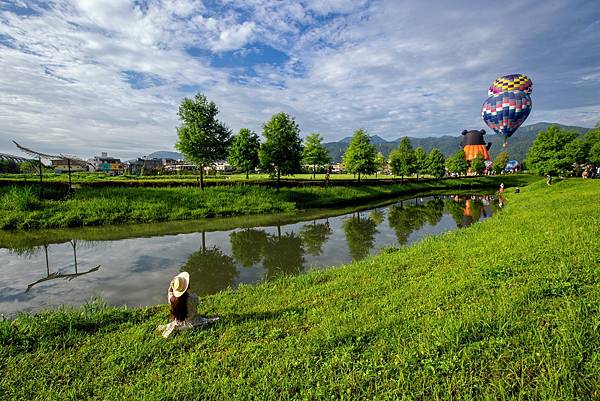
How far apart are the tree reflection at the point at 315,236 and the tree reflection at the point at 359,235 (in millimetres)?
1463

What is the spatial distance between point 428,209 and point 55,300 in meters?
32.1

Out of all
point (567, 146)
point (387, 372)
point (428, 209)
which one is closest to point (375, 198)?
point (428, 209)

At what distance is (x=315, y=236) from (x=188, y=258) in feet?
26.5

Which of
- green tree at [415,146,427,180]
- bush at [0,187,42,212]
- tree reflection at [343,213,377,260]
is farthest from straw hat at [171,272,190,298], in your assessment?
green tree at [415,146,427,180]

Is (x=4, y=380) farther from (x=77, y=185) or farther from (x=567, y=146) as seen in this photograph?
(x=567, y=146)

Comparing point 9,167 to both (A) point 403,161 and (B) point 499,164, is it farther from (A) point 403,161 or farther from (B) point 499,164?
(B) point 499,164

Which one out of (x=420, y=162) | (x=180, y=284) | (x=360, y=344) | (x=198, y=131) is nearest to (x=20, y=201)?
(x=198, y=131)

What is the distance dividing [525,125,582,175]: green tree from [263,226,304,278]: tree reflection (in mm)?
40656

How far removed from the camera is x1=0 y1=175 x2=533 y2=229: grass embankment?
21.3m

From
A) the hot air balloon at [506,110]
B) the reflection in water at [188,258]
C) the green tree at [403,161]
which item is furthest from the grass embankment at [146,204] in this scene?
the hot air balloon at [506,110]

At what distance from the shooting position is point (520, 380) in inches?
146

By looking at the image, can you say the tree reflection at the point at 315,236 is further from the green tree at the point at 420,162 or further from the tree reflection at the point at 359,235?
the green tree at the point at 420,162

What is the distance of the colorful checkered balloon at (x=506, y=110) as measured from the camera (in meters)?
53.0

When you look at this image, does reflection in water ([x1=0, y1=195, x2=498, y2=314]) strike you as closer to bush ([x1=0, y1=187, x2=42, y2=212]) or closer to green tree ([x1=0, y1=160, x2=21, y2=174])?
bush ([x1=0, y1=187, x2=42, y2=212])
